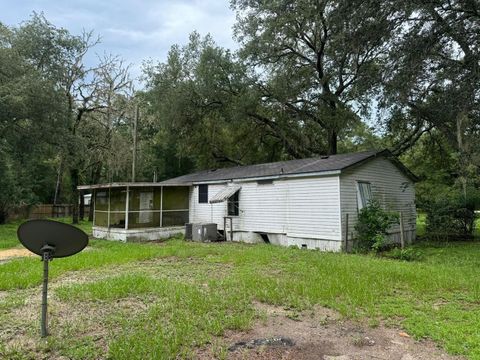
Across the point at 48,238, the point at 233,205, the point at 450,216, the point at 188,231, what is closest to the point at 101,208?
the point at 188,231

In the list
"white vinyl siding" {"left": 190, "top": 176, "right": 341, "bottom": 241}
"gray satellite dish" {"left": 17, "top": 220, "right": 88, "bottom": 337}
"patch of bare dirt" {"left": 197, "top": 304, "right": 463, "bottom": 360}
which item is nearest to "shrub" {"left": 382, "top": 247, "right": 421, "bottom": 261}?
"white vinyl siding" {"left": 190, "top": 176, "right": 341, "bottom": 241}

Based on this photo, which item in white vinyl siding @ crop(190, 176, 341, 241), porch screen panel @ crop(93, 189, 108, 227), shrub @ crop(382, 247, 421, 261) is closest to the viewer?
shrub @ crop(382, 247, 421, 261)

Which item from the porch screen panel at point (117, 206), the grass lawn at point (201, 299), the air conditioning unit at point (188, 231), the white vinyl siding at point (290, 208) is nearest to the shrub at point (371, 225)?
the white vinyl siding at point (290, 208)

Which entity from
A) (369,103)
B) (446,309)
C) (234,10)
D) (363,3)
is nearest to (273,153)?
(369,103)

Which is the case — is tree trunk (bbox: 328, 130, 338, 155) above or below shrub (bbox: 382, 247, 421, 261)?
above

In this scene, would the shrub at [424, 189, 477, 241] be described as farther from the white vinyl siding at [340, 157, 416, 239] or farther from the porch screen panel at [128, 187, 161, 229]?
the porch screen panel at [128, 187, 161, 229]

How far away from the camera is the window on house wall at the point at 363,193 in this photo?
11307mm

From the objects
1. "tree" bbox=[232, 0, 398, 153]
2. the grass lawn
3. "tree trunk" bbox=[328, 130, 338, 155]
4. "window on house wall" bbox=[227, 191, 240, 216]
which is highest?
"tree" bbox=[232, 0, 398, 153]

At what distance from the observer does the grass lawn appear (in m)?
3.62

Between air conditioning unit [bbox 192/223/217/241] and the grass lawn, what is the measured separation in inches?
192

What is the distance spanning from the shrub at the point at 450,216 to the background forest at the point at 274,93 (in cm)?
7

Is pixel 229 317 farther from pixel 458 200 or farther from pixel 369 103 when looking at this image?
pixel 369 103

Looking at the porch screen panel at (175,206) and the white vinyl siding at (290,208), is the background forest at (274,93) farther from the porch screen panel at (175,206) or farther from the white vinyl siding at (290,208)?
the porch screen panel at (175,206)

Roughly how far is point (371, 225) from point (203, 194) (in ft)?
25.7
